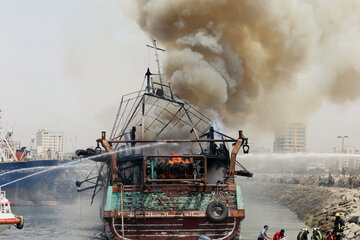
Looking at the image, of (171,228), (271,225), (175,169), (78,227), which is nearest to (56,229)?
(78,227)

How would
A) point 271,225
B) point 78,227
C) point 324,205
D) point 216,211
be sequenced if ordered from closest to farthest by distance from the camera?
point 216,211 → point 271,225 → point 78,227 → point 324,205

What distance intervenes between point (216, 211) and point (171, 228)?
268 centimetres

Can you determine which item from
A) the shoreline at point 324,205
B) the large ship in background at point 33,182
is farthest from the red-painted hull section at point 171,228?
the large ship in background at point 33,182

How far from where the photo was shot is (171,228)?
89.7 ft

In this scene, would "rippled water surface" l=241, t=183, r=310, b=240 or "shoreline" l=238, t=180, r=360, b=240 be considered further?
"rippled water surface" l=241, t=183, r=310, b=240

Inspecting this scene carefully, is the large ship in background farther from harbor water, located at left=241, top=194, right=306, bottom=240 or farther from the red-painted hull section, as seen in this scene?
the red-painted hull section

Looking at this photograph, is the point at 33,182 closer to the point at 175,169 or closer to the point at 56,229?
the point at 56,229

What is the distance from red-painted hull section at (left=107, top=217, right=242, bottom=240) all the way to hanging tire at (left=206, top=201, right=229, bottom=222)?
0.38 metres

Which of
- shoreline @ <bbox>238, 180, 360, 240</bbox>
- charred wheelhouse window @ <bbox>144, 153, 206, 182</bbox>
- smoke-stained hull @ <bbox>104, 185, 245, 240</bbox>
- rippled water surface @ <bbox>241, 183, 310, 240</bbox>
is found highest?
charred wheelhouse window @ <bbox>144, 153, 206, 182</bbox>

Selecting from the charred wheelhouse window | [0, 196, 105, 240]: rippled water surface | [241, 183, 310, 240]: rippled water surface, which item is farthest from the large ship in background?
the charred wheelhouse window

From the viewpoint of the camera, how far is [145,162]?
90.8 feet

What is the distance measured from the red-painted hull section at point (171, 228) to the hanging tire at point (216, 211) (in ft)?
1.26

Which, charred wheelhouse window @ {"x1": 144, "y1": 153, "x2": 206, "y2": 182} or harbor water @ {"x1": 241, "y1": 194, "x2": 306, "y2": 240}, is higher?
charred wheelhouse window @ {"x1": 144, "y1": 153, "x2": 206, "y2": 182}

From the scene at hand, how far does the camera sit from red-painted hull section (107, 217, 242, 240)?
27047 mm
